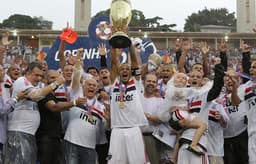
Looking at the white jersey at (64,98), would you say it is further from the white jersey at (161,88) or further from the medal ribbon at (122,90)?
the white jersey at (161,88)

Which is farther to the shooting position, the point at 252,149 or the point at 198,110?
the point at 252,149

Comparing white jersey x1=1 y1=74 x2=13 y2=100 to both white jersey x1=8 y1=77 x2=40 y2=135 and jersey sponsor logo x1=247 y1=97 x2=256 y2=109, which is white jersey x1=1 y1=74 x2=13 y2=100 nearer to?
white jersey x1=8 y1=77 x2=40 y2=135

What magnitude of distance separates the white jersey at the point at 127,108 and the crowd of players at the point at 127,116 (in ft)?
0.05

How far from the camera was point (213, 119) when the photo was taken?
6852 millimetres

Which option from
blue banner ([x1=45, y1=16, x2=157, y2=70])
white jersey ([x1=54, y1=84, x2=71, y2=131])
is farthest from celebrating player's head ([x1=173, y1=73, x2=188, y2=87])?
blue banner ([x1=45, y1=16, x2=157, y2=70])

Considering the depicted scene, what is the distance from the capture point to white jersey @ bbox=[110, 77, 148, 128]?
6211 mm

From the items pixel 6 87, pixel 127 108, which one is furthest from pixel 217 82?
pixel 6 87

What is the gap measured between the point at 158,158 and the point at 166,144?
294 millimetres

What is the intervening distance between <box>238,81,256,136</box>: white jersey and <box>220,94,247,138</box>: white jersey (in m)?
0.55

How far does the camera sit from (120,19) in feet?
21.0

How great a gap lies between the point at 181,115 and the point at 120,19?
169 centimetres

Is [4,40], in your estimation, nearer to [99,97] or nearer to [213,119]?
[99,97]

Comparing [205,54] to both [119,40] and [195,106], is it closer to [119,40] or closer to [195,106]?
[195,106]

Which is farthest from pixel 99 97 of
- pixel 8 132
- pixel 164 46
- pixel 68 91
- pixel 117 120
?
pixel 164 46
